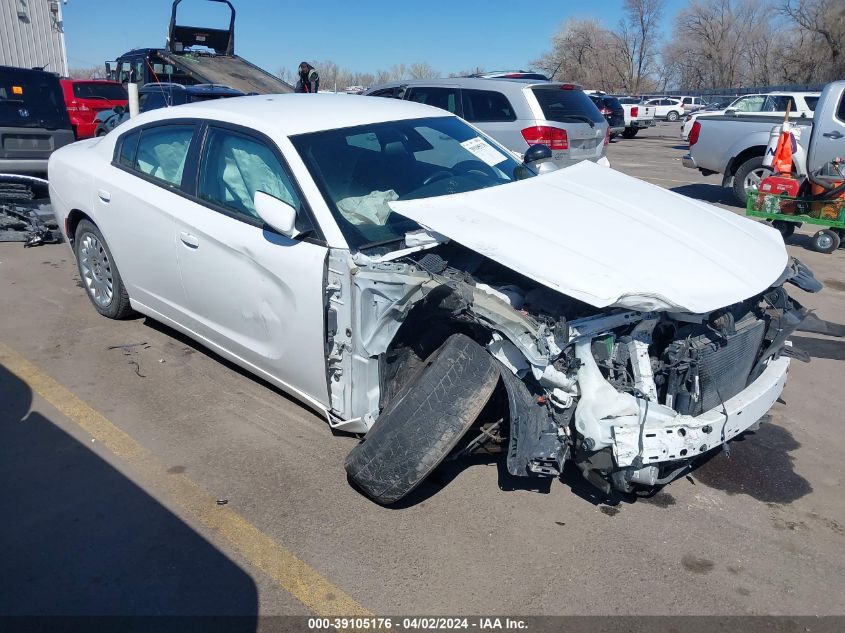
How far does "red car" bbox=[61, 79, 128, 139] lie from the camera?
14.8 metres

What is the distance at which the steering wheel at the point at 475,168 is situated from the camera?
4195 mm

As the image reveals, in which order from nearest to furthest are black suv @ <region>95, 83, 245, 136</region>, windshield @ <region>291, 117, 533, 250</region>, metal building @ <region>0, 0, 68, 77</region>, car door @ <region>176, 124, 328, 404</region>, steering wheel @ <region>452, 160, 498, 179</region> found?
car door @ <region>176, 124, 328, 404</region> < windshield @ <region>291, 117, 533, 250</region> < steering wheel @ <region>452, 160, 498, 179</region> < black suv @ <region>95, 83, 245, 136</region> < metal building @ <region>0, 0, 68, 77</region>

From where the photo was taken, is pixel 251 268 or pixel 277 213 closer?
pixel 277 213

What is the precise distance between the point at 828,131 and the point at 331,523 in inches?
340

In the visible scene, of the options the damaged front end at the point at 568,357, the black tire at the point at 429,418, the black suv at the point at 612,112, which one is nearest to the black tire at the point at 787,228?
the damaged front end at the point at 568,357

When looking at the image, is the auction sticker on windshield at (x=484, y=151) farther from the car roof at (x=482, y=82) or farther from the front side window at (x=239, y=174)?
the car roof at (x=482, y=82)

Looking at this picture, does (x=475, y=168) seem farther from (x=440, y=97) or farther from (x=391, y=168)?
(x=440, y=97)

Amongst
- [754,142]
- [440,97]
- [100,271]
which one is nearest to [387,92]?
[440,97]

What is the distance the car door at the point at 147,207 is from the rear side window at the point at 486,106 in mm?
5493

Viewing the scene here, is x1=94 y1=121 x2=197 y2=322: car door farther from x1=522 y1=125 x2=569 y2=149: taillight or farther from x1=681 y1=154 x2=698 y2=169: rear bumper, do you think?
x1=681 y1=154 x2=698 y2=169: rear bumper

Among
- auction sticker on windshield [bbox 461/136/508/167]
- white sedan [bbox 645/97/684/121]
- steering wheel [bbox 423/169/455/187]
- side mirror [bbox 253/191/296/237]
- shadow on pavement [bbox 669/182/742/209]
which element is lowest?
white sedan [bbox 645/97/684/121]

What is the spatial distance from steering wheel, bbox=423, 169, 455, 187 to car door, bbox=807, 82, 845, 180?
6.72 metres

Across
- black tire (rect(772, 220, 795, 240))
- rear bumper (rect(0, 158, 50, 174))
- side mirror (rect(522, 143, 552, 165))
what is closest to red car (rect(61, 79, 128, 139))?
rear bumper (rect(0, 158, 50, 174))

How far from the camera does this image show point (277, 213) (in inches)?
129
